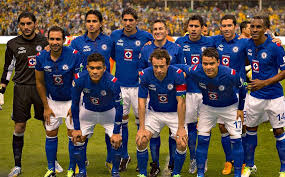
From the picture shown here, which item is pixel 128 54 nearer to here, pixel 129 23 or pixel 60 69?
pixel 129 23

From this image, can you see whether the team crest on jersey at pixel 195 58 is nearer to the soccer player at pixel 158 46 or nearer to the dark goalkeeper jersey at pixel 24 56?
the soccer player at pixel 158 46

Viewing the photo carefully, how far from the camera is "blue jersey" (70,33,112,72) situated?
7398 millimetres

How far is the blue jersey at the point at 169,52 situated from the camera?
7.06 m

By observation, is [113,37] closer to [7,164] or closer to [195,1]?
[7,164]

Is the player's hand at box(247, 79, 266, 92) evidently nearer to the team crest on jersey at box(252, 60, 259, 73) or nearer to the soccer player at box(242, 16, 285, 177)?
the soccer player at box(242, 16, 285, 177)

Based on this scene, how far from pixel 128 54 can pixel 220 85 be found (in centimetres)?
193

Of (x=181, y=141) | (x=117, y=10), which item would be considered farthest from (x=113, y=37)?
(x=117, y=10)

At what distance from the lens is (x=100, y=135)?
9773 mm

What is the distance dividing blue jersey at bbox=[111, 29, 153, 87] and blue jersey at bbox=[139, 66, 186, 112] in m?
1.12

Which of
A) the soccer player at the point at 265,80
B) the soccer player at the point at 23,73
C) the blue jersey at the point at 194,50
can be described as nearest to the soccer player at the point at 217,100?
the soccer player at the point at 265,80

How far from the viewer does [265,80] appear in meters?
6.50

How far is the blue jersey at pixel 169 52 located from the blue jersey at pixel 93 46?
622 millimetres

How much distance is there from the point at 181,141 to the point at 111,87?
3.99 feet

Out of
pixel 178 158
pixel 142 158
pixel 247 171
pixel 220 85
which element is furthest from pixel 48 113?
pixel 247 171
